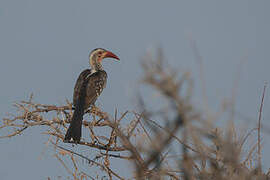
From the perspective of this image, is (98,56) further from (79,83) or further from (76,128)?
(76,128)

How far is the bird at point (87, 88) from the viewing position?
5.14 m

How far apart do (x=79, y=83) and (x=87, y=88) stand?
10.9 inches

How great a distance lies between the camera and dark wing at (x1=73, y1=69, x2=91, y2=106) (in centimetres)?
657

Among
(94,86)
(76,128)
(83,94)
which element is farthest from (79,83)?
(76,128)

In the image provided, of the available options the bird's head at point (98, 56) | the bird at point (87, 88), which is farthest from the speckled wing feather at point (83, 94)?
the bird's head at point (98, 56)

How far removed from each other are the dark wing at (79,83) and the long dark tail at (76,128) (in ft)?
2.35

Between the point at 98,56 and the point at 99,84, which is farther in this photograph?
the point at 98,56

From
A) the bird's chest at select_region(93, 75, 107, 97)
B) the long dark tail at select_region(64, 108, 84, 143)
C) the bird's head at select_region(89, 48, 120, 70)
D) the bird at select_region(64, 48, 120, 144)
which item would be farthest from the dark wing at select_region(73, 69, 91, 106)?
the long dark tail at select_region(64, 108, 84, 143)

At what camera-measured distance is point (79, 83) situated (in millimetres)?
7055

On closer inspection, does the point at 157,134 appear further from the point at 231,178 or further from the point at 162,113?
the point at 231,178

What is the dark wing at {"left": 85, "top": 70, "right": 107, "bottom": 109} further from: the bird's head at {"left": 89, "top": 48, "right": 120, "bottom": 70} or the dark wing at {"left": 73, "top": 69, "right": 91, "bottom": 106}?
the bird's head at {"left": 89, "top": 48, "right": 120, "bottom": 70}

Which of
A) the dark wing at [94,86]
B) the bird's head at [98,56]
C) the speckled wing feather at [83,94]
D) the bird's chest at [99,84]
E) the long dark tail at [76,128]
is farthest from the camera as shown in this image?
the bird's head at [98,56]

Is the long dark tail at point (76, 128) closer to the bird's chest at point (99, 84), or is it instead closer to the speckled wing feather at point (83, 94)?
the speckled wing feather at point (83, 94)

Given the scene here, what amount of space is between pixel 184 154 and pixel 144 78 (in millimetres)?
269
